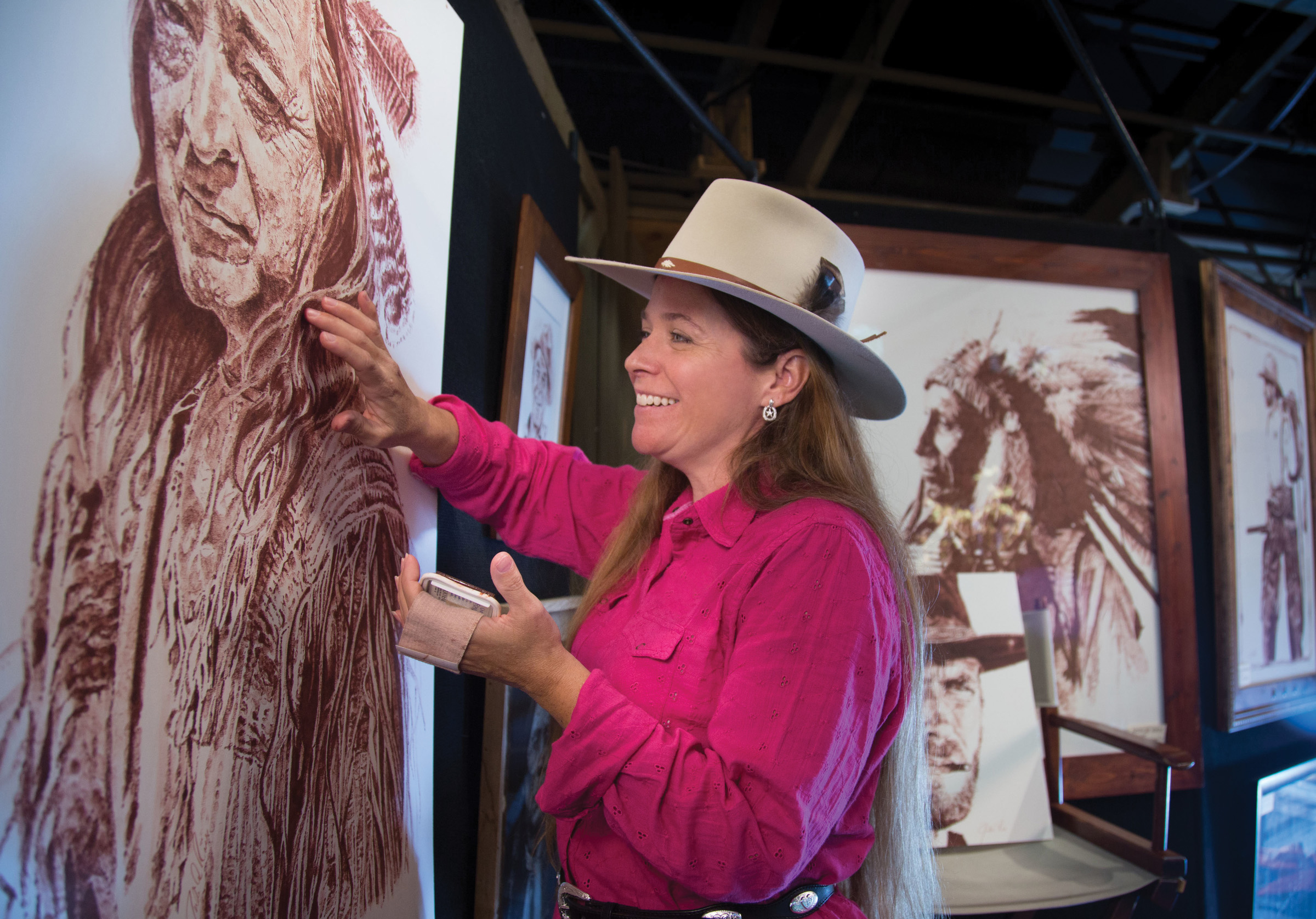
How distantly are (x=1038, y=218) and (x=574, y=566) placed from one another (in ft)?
8.49

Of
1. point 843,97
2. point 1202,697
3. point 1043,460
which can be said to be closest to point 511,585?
point 1043,460

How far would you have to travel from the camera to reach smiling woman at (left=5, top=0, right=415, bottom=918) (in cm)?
58

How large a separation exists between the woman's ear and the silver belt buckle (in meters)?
0.83

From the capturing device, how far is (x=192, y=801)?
687mm

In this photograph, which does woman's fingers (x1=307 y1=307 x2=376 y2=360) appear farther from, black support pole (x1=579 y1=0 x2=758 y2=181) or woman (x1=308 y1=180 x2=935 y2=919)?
black support pole (x1=579 y1=0 x2=758 y2=181)

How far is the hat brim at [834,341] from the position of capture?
120 cm

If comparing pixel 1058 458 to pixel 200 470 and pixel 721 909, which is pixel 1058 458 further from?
pixel 200 470

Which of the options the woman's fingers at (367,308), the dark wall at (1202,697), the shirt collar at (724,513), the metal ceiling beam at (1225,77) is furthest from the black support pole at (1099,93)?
the woman's fingers at (367,308)

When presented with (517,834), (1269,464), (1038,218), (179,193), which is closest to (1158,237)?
(1038,218)

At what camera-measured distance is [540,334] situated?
5.97ft

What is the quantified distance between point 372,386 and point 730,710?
2.10 feet

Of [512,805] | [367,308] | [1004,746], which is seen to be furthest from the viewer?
[1004,746]

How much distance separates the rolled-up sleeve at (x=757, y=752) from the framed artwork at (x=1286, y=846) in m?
2.72

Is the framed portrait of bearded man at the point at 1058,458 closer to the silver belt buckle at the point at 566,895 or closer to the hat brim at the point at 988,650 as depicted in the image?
the hat brim at the point at 988,650
